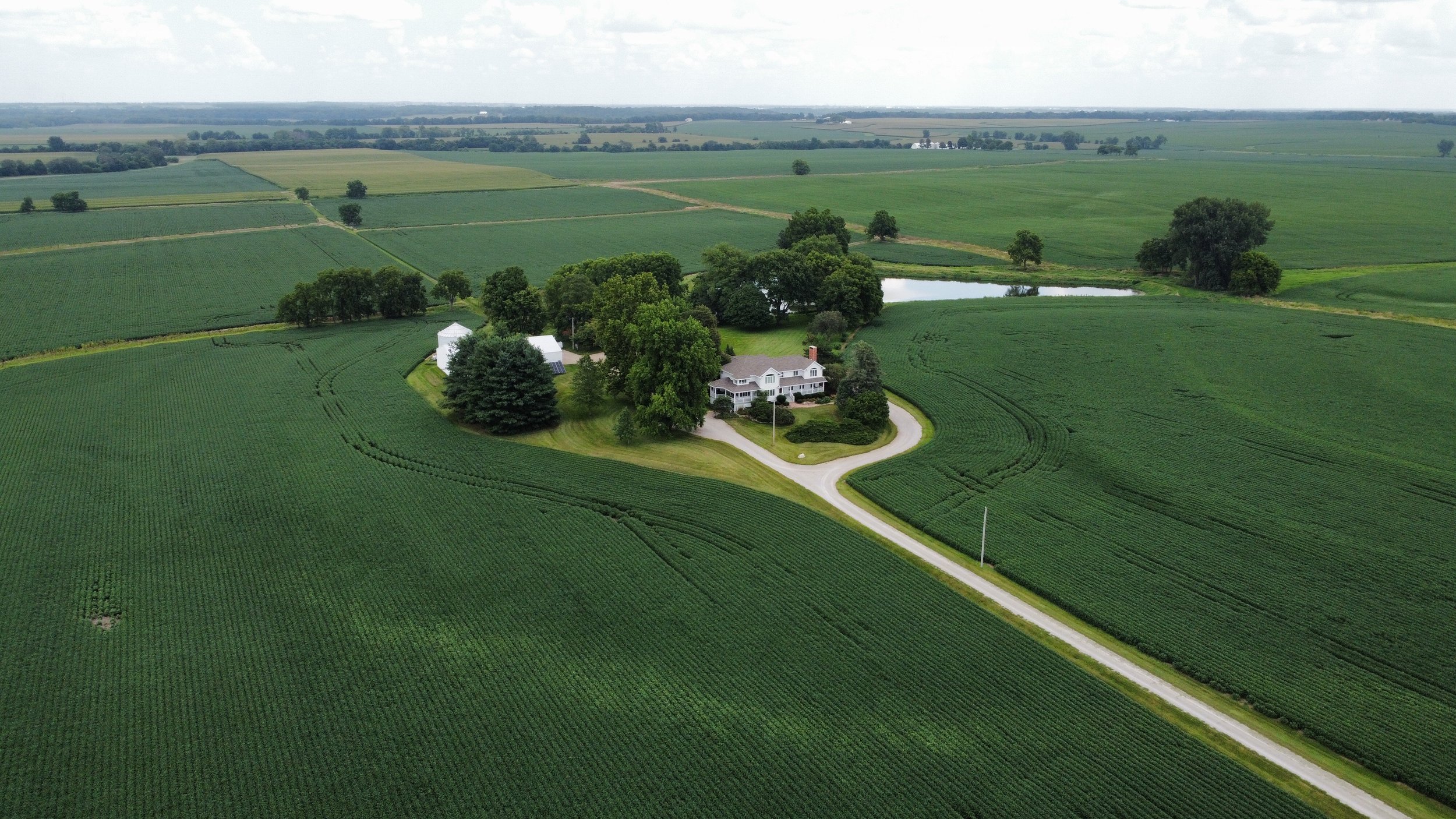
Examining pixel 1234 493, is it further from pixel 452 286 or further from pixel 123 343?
pixel 123 343

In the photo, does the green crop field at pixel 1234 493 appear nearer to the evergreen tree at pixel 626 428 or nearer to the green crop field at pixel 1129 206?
the evergreen tree at pixel 626 428

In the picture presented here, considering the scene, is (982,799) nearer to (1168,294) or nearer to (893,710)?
(893,710)

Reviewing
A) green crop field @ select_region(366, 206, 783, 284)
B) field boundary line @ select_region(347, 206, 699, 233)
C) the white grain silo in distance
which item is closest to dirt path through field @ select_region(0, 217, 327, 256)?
field boundary line @ select_region(347, 206, 699, 233)

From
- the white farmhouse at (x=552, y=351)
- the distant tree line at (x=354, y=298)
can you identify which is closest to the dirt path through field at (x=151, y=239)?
the distant tree line at (x=354, y=298)

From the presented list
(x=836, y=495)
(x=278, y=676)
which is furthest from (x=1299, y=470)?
(x=278, y=676)

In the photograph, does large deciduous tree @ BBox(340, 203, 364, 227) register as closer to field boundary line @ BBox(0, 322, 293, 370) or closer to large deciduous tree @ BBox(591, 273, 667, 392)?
field boundary line @ BBox(0, 322, 293, 370)

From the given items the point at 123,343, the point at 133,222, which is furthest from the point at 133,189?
the point at 123,343
